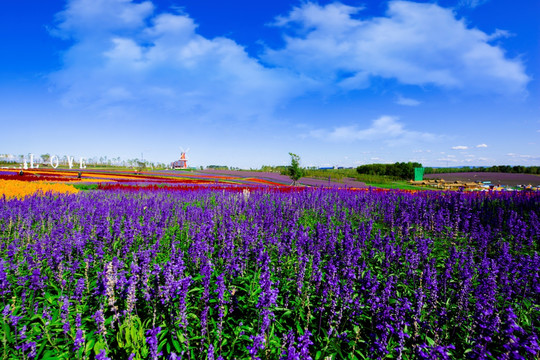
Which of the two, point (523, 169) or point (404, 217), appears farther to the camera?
point (523, 169)

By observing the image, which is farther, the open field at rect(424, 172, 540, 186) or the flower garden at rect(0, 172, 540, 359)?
the open field at rect(424, 172, 540, 186)

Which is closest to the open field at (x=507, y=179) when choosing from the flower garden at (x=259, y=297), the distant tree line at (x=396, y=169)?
the distant tree line at (x=396, y=169)

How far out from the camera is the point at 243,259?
545cm

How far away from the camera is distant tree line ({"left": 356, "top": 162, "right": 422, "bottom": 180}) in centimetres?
5404

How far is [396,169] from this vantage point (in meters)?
56.2

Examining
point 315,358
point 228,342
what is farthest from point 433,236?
point 228,342

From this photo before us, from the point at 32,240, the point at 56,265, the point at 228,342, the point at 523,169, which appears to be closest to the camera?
the point at 228,342

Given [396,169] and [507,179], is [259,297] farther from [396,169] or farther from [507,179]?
[507,179]

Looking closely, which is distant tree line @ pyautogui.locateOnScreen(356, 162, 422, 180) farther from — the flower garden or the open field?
the flower garden

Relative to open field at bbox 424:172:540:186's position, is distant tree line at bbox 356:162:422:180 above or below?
above

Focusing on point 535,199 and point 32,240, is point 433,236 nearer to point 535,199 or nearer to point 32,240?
point 535,199

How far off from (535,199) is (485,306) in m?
13.4

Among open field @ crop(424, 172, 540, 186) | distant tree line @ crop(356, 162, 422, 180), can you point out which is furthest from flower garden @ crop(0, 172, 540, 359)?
distant tree line @ crop(356, 162, 422, 180)

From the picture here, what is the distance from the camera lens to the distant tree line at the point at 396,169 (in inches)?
2128
